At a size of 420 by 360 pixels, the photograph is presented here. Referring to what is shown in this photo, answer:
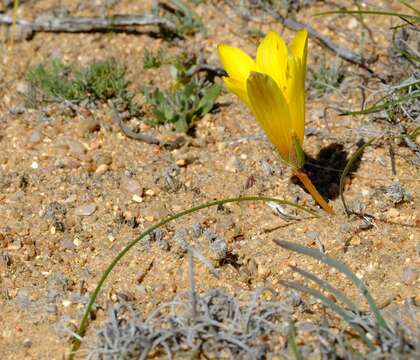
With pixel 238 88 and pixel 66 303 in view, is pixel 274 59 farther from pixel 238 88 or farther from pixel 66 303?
pixel 66 303

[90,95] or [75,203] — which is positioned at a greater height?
[90,95]

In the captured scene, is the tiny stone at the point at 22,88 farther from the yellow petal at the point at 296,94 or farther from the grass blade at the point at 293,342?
the grass blade at the point at 293,342

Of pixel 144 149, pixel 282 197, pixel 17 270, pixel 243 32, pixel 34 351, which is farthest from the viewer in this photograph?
pixel 243 32

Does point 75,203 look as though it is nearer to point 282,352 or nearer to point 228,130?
point 228,130

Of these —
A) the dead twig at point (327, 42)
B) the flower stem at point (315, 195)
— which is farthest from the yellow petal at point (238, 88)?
the dead twig at point (327, 42)

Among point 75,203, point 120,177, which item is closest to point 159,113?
point 120,177

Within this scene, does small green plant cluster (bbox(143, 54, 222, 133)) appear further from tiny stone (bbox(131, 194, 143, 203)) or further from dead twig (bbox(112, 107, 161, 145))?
tiny stone (bbox(131, 194, 143, 203))

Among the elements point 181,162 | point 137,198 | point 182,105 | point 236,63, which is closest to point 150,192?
point 137,198
